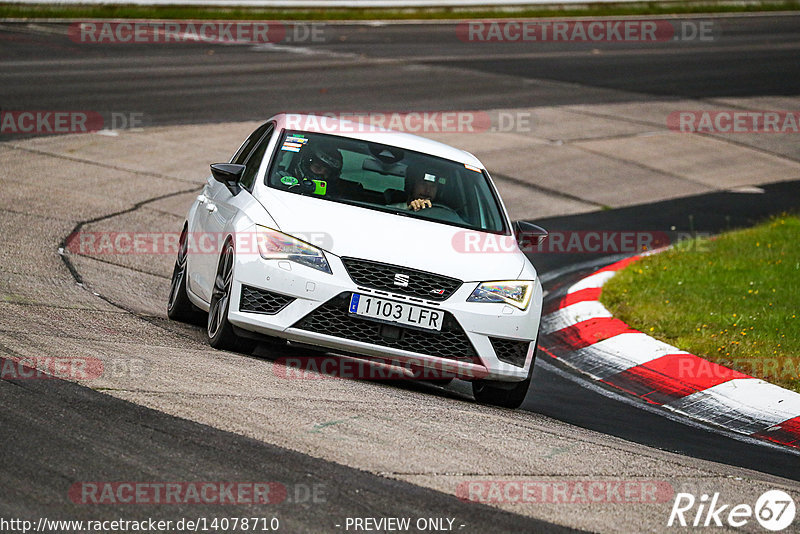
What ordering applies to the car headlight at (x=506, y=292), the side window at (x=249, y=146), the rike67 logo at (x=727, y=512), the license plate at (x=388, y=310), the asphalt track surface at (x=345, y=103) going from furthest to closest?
the side window at (x=249, y=146) < the car headlight at (x=506, y=292) < the license plate at (x=388, y=310) < the rike67 logo at (x=727, y=512) < the asphalt track surface at (x=345, y=103)

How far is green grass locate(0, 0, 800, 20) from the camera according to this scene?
28.6 meters

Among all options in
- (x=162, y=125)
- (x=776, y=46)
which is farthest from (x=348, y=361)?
(x=776, y=46)

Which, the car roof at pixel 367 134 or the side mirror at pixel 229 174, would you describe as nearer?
the side mirror at pixel 229 174

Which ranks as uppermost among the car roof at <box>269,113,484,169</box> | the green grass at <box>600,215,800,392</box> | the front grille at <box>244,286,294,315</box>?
the car roof at <box>269,113,484,169</box>

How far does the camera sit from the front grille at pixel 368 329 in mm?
6754

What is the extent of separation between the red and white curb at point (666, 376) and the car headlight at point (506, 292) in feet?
5.01

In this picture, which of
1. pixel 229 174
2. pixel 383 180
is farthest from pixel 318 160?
pixel 229 174

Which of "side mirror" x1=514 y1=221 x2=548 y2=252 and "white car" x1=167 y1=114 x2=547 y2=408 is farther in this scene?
"side mirror" x1=514 y1=221 x2=548 y2=252

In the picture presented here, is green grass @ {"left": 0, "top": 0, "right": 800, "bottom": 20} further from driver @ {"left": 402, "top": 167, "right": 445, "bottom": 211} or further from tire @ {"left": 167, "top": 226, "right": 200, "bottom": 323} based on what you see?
driver @ {"left": 402, "top": 167, "right": 445, "bottom": 211}

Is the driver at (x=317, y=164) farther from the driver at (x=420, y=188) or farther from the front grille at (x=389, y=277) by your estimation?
the front grille at (x=389, y=277)

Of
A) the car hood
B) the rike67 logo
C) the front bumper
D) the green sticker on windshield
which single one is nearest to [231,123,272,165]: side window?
the green sticker on windshield

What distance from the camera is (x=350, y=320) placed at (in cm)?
677

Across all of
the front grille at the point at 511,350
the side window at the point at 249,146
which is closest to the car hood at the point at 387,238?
the front grille at the point at 511,350

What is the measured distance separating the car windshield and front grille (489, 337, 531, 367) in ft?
3.23
